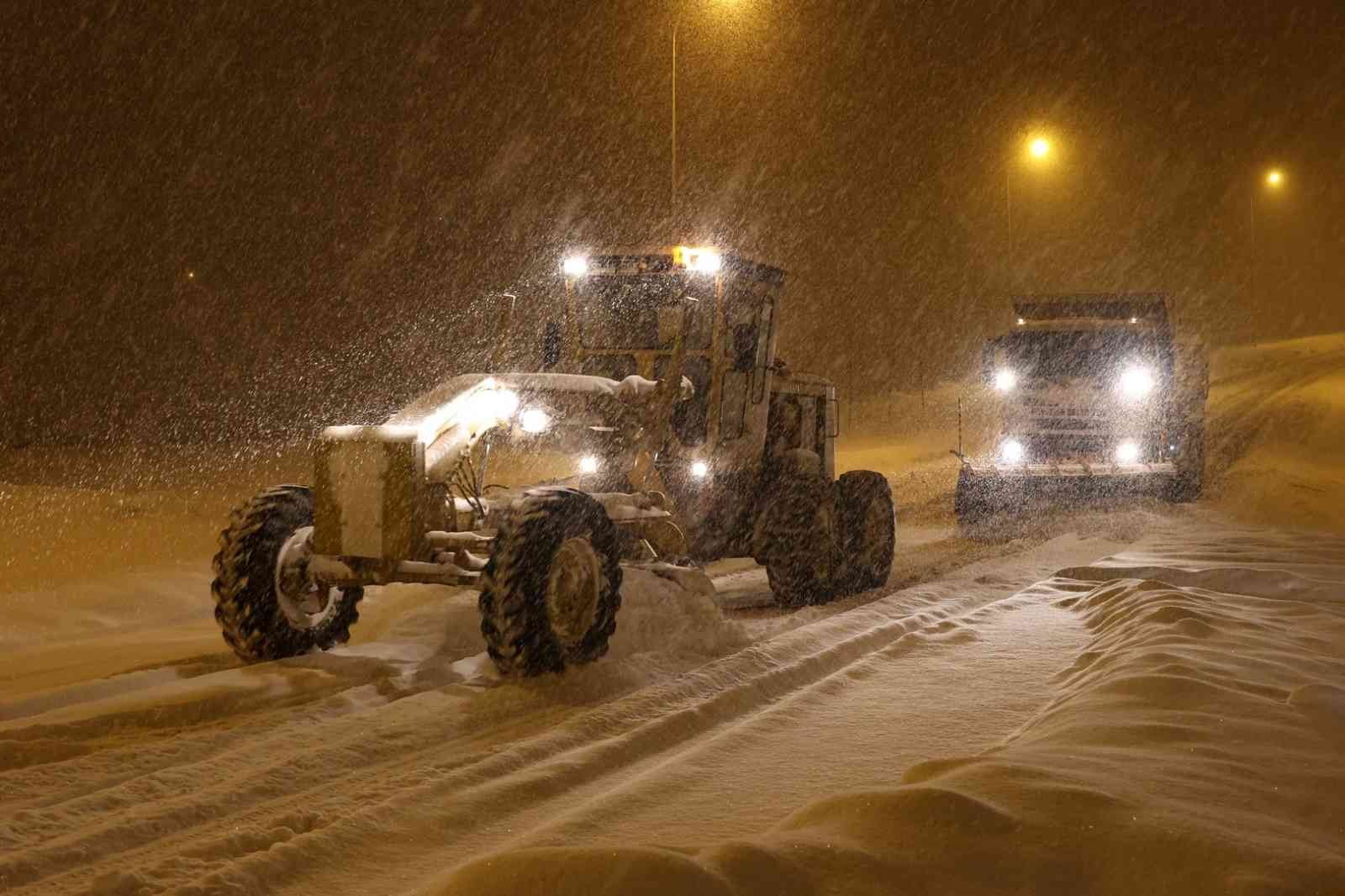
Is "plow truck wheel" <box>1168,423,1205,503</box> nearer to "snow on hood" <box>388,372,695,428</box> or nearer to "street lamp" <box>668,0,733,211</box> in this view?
"street lamp" <box>668,0,733,211</box>

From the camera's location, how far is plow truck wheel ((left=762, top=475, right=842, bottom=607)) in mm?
9992

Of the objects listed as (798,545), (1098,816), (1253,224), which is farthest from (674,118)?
(1253,224)

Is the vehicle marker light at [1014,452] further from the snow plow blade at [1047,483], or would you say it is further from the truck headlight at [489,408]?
the truck headlight at [489,408]

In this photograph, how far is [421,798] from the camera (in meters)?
4.98

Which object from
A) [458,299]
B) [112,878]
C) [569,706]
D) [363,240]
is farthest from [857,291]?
[112,878]

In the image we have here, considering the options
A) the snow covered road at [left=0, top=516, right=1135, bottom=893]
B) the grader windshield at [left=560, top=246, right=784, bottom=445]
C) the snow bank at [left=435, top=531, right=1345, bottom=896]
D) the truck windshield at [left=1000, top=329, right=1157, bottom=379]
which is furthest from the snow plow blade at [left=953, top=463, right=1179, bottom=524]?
the snow bank at [left=435, top=531, right=1345, bottom=896]

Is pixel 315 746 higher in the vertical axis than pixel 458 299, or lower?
lower

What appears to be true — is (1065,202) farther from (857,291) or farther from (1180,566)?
(1180,566)

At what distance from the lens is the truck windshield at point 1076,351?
17.8 meters

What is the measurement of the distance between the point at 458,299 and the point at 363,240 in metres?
6.08

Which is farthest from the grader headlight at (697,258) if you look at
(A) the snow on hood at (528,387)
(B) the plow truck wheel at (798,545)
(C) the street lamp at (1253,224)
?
(C) the street lamp at (1253,224)

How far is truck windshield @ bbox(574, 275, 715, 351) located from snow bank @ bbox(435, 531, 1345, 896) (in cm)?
437

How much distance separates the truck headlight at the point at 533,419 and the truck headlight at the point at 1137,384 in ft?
39.4

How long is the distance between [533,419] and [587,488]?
1.01 meters
